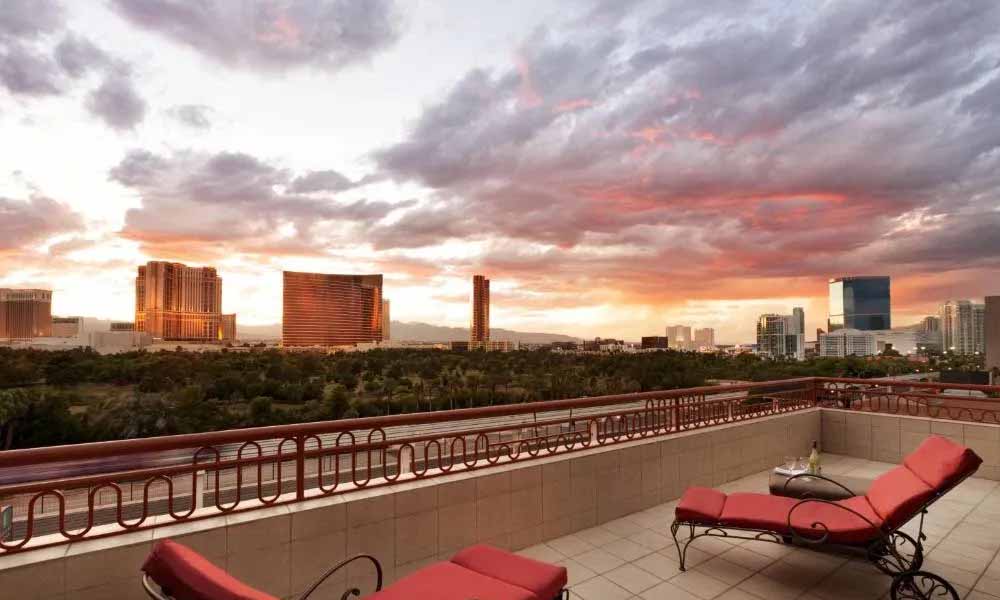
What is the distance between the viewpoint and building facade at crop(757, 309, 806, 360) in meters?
107

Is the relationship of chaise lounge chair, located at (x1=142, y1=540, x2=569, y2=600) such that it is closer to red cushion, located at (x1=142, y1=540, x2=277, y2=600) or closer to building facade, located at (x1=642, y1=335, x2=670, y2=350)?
red cushion, located at (x1=142, y1=540, x2=277, y2=600)

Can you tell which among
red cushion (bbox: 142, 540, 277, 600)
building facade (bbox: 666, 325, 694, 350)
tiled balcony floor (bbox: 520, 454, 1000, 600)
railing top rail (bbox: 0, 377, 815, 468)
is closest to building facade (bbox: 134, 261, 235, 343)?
building facade (bbox: 666, 325, 694, 350)

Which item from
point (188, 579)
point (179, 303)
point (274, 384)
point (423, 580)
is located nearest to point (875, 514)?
point (423, 580)

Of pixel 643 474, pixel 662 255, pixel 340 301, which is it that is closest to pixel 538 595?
pixel 643 474

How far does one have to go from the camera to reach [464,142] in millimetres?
11102

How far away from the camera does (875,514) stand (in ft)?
10.8

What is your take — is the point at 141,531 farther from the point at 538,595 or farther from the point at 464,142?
the point at 464,142

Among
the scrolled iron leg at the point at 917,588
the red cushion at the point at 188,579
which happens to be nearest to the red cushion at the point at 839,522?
the scrolled iron leg at the point at 917,588

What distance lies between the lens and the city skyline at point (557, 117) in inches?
306

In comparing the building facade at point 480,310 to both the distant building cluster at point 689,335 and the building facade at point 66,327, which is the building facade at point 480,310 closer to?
the distant building cluster at point 689,335

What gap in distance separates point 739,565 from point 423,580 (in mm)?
2576

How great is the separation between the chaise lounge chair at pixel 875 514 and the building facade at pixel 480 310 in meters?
121

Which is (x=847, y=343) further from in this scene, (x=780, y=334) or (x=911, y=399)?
(x=911, y=399)

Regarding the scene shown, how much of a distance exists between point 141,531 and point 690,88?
9816 millimetres
